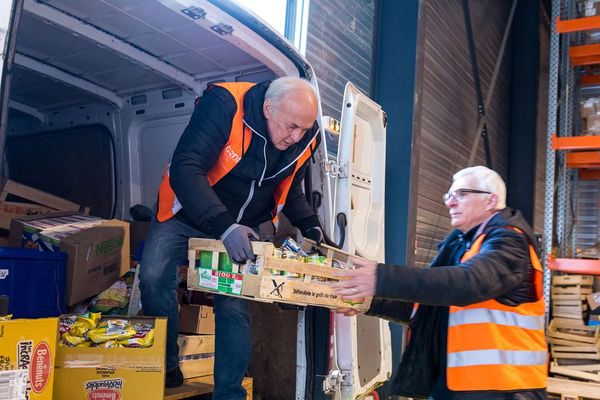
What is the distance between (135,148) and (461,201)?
2688 millimetres

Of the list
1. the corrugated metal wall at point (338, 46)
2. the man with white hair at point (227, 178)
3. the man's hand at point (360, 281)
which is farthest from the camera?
the corrugated metal wall at point (338, 46)

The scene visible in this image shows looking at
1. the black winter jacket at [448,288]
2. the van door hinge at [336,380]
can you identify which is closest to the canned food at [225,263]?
the black winter jacket at [448,288]

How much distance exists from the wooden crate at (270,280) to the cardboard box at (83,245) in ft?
3.06

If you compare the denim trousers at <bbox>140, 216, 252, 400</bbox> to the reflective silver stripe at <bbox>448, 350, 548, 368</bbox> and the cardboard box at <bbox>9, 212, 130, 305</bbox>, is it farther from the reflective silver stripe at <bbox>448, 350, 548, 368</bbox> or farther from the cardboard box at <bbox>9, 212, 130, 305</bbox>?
the reflective silver stripe at <bbox>448, 350, 548, 368</bbox>

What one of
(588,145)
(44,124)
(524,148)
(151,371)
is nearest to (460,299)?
(151,371)

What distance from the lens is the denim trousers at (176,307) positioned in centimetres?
301

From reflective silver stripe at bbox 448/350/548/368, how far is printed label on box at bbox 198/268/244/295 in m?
1.00

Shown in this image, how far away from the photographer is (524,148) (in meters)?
9.91

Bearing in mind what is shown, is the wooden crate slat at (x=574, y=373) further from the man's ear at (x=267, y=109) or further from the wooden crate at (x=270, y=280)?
the man's ear at (x=267, y=109)

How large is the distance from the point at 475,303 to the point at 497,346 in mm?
218

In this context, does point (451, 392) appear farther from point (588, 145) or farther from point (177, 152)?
point (588, 145)

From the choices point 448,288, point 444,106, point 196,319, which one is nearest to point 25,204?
point 196,319

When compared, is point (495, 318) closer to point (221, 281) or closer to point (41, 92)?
point (221, 281)

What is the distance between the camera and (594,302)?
7.14 metres
